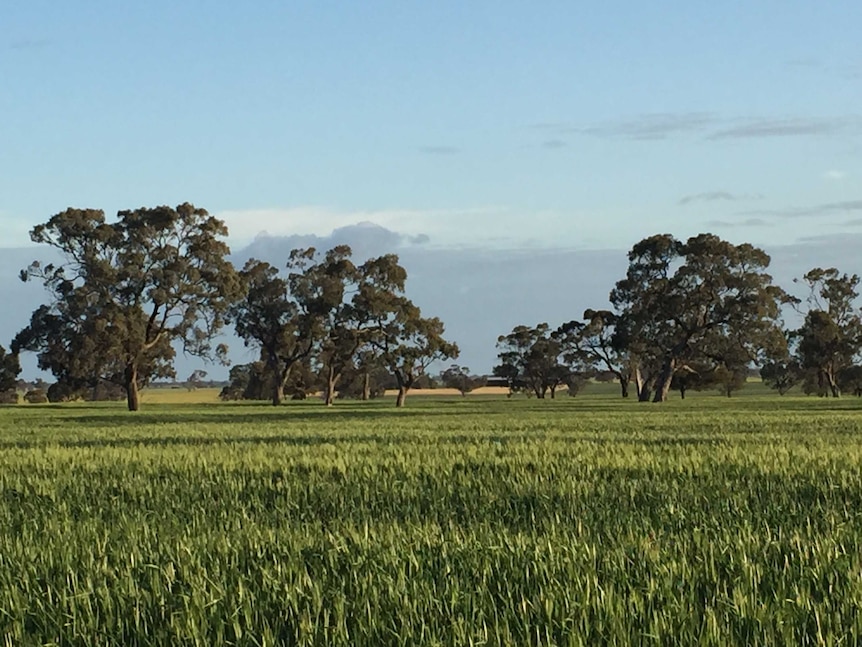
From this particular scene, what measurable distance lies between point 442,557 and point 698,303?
250 ft

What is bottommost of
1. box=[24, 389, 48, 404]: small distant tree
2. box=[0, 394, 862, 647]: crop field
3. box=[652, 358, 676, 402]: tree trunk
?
box=[24, 389, 48, 404]: small distant tree

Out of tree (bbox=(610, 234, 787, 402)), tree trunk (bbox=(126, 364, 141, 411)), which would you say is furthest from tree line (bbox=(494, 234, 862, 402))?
tree trunk (bbox=(126, 364, 141, 411))

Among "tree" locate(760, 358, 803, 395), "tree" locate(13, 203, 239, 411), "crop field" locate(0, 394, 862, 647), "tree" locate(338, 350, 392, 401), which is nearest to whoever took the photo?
"crop field" locate(0, 394, 862, 647)

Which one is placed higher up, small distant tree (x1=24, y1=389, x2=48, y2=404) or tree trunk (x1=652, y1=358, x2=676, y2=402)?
tree trunk (x1=652, y1=358, x2=676, y2=402)

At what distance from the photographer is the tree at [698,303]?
7856cm

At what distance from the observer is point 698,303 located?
81000 mm

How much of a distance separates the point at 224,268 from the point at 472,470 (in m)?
63.0

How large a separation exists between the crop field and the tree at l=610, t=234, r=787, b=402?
65.0m

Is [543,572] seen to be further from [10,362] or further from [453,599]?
[10,362]

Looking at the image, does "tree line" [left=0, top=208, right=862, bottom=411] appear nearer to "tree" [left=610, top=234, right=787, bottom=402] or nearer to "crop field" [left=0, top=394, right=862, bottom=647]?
"tree" [left=610, top=234, right=787, bottom=402]

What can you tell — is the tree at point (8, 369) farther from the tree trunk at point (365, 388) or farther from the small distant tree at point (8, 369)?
the tree trunk at point (365, 388)

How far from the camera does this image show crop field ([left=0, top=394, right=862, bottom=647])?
18.9ft

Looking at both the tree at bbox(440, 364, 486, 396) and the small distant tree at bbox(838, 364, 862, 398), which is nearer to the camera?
the small distant tree at bbox(838, 364, 862, 398)

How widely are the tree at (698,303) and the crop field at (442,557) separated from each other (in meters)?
65.0
